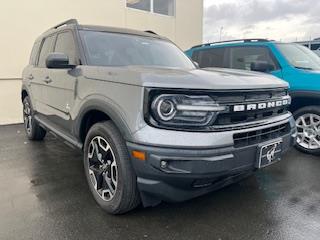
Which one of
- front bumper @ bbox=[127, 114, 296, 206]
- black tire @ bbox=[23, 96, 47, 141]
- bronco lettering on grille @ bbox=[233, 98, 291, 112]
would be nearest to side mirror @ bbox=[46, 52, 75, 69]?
front bumper @ bbox=[127, 114, 296, 206]

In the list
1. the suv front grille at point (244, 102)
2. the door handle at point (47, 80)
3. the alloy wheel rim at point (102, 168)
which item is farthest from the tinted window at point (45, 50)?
the suv front grille at point (244, 102)

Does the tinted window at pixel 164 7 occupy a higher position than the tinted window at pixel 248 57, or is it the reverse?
the tinted window at pixel 164 7

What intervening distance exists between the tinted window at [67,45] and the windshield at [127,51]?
0.66 feet

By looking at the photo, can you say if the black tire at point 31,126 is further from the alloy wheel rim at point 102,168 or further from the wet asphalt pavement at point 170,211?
the alloy wheel rim at point 102,168

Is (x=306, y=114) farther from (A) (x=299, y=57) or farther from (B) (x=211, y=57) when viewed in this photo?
(B) (x=211, y=57)

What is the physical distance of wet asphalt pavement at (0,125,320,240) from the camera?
Result: 2.44m

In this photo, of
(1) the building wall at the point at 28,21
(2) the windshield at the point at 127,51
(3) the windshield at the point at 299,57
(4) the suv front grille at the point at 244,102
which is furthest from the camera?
(1) the building wall at the point at 28,21

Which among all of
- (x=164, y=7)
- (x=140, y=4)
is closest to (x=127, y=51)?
(x=140, y=4)

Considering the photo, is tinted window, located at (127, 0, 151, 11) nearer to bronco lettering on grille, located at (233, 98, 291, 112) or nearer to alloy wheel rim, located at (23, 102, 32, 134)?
alloy wheel rim, located at (23, 102, 32, 134)

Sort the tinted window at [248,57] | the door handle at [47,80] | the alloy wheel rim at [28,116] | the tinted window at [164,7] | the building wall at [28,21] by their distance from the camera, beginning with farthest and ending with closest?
1. the tinted window at [164,7]
2. the building wall at [28,21]
3. the alloy wheel rim at [28,116]
4. the tinted window at [248,57]
5. the door handle at [47,80]

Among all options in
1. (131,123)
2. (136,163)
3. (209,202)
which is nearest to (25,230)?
(136,163)

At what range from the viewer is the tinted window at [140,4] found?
29.9ft

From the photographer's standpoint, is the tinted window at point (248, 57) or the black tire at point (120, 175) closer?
the black tire at point (120, 175)

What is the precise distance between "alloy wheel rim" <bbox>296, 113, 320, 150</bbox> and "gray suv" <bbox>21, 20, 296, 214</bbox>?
5.47 feet
